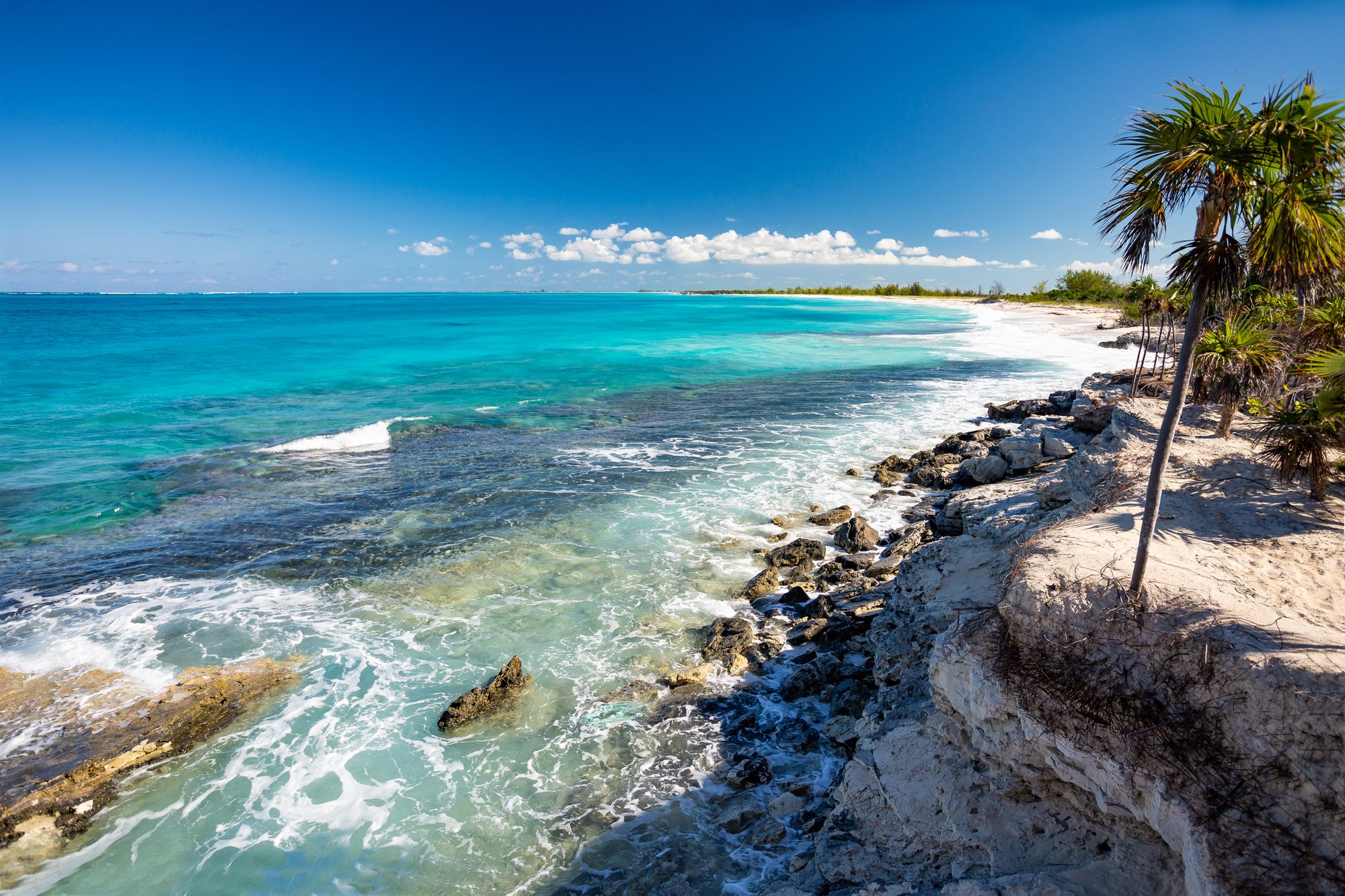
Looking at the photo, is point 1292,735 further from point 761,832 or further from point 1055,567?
point 761,832

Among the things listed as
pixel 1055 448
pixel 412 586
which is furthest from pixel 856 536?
pixel 412 586

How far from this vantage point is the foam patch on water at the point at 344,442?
Result: 77.2 ft

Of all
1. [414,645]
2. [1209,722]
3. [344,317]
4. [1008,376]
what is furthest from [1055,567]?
[344,317]

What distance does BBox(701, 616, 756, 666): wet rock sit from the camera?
1055cm

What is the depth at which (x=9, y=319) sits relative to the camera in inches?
3644

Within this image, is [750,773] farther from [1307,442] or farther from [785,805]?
[1307,442]

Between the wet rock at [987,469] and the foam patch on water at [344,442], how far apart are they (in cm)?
2057

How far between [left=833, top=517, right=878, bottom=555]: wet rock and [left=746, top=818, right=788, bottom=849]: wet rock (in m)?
7.51

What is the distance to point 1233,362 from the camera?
12039mm

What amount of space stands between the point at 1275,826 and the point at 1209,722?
76cm

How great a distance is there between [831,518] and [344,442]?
19.3 m

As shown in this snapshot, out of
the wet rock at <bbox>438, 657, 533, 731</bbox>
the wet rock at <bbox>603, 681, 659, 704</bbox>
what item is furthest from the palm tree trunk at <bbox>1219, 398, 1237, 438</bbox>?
the wet rock at <bbox>438, 657, 533, 731</bbox>

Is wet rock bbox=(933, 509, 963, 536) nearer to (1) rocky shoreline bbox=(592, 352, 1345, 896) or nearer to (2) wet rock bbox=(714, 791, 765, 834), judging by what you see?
(1) rocky shoreline bbox=(592, 352, 1345, 896)

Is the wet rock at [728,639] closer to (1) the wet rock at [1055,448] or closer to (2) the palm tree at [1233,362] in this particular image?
(2) the palm tree at [1233,362]
